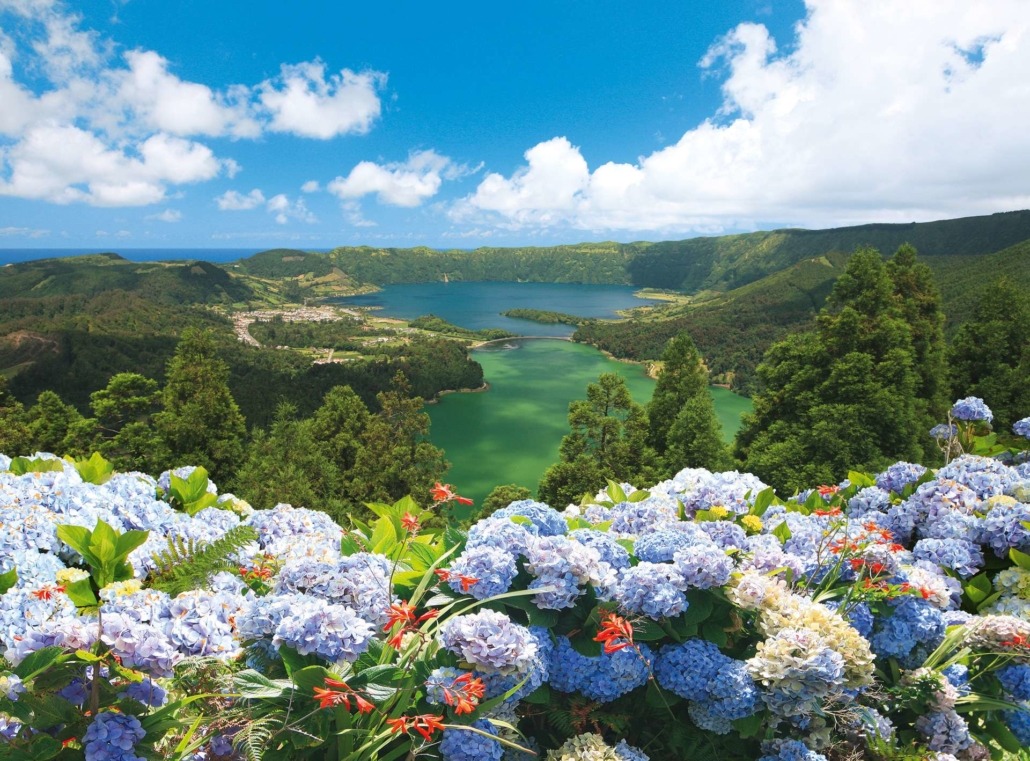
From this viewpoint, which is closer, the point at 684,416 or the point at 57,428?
the point at 684,416

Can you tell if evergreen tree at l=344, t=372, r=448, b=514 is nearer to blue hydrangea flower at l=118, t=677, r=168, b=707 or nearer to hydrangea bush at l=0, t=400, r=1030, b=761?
hydrangea bush at l=0, t=400, r=1030, b=761

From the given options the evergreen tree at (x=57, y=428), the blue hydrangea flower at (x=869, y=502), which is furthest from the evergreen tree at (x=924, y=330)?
the evergreen tree at (x=57, y=428)

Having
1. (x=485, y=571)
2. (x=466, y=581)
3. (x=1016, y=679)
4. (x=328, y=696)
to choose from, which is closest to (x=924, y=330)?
(x=1016, y=679)

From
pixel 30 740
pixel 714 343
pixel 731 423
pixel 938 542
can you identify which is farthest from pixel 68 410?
pixel 714 343

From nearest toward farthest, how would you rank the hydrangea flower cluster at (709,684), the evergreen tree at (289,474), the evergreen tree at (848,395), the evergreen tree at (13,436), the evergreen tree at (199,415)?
the hydrangea flower cluster at (709,684) < the evergreen tree at (848,395) < the evergreen tree at (289,474) < the evergreen tree at (199,415) < the evergreen tree at (13,436)

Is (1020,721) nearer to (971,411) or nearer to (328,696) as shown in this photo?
(328,696)

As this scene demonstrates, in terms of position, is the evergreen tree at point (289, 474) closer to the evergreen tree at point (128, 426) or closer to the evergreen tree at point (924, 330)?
the evergreen tree at point (128, 426)

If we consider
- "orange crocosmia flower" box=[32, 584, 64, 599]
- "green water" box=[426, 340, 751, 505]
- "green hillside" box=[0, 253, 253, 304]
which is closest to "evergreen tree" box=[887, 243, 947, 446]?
"green water" box=[426, 340, 751, 505]
